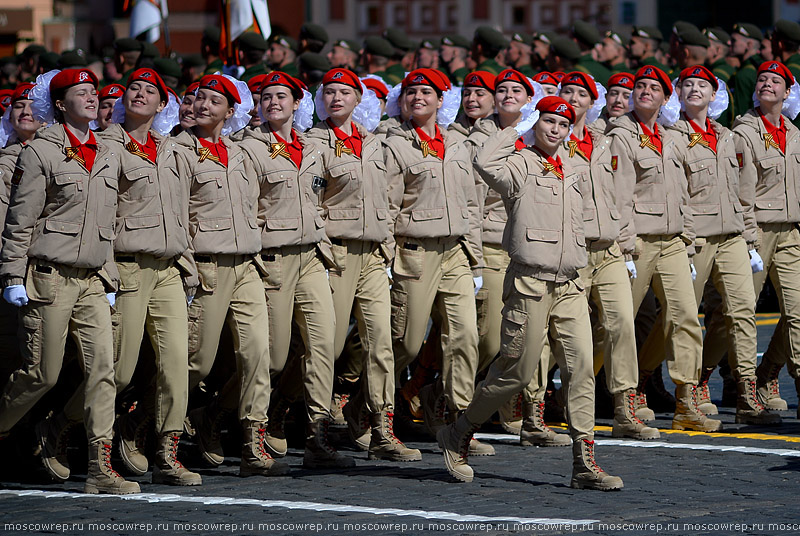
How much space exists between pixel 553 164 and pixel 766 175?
121 inches

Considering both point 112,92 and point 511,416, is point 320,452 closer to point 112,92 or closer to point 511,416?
point 511,416

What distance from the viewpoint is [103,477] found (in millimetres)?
9148

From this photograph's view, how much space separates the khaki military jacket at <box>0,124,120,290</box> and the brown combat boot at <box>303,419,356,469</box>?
174 cm

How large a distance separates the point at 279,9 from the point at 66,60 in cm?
4788

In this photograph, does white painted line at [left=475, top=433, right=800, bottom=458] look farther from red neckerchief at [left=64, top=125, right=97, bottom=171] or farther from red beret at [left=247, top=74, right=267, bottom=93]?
red neckerchief at [left=64, top=125, right=97, bottom=171]

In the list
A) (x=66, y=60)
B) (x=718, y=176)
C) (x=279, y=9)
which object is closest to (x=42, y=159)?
(x=718, y=176)

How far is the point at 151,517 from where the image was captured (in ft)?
27.7

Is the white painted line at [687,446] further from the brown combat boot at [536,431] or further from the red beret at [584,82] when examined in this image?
the red beret at [584,82]

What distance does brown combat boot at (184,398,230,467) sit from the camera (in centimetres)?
1014

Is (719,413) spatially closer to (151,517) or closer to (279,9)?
(151,517)

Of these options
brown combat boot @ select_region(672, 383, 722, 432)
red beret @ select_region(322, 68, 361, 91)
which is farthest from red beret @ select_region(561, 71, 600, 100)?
brown combat boot @ select_region(672, 383, 722, 432)

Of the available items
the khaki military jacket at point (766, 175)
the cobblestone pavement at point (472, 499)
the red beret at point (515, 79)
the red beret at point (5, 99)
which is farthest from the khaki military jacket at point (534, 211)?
the red beret at point (5, 99)

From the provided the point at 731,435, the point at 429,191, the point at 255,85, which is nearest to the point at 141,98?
the point at 255,85

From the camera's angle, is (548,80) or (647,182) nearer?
(647,182)
